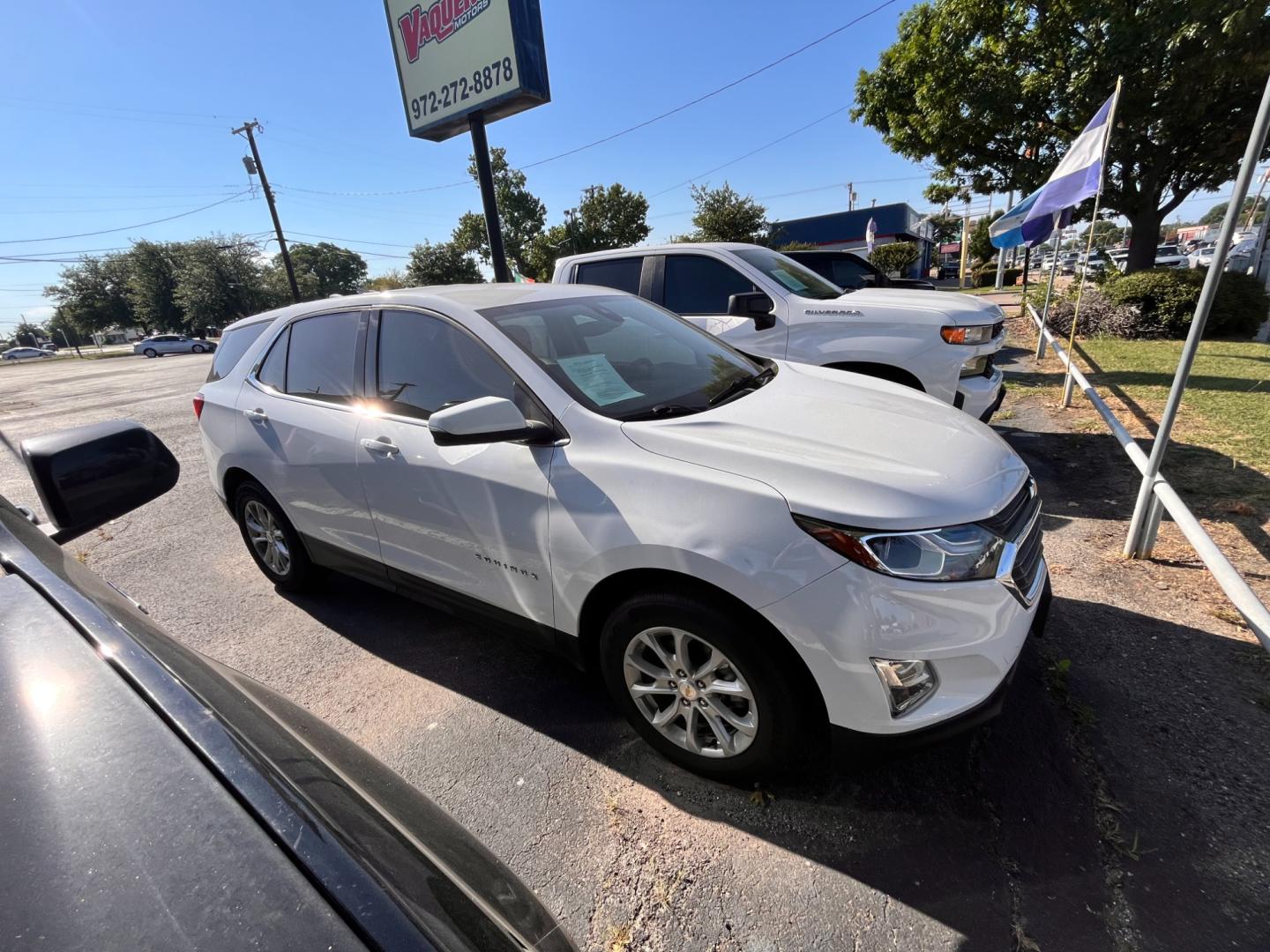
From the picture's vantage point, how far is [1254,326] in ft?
35.0

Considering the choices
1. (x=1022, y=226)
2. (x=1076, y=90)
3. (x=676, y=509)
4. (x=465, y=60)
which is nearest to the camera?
(x=676, y=509)

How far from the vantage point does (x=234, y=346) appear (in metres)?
3.97

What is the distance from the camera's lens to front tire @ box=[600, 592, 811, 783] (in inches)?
74.6

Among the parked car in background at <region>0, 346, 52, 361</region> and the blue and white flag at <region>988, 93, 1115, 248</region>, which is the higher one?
the blue and white flag at <region>988, 93, 1115, 248</region>

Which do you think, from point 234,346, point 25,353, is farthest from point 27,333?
point 234,346

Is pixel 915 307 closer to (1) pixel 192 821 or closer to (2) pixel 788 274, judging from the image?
(2) pixel 788 274

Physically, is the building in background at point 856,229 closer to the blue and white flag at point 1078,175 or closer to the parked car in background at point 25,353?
the blue and white flag at point 1078,175

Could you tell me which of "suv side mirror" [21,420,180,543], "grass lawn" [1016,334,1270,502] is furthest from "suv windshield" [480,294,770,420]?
"grass lawn" [1016,334,1270,502]

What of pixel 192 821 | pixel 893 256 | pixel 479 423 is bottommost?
pixel 893 256

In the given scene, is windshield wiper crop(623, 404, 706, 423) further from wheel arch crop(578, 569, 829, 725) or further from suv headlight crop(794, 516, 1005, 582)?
suv headlight crop(794, 516, 1005, 582)

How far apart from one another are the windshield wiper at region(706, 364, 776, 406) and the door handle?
4.49ft

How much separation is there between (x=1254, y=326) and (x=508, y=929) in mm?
15127

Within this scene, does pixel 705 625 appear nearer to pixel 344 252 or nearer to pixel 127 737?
pixel 127 737

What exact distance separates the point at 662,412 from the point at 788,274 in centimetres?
391
